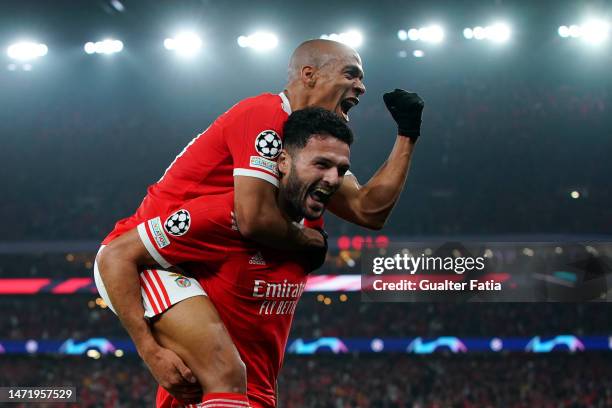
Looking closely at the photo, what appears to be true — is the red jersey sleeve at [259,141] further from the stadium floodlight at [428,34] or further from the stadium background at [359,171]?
the stadium floodlight at [428,34]

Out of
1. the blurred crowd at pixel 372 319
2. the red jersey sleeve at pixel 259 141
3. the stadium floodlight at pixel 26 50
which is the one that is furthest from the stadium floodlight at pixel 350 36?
the red jersey sleeve at pixel 259 141

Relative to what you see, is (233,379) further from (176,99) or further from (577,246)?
(176,99)

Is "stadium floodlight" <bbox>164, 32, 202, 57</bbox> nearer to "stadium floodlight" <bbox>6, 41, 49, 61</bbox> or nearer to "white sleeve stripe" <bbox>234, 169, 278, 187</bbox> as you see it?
"stadium floodlight" <bbox>6, 41, 49, 61</bbox>

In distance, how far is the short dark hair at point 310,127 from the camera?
9.00ft

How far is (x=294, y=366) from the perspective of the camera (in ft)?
70.8

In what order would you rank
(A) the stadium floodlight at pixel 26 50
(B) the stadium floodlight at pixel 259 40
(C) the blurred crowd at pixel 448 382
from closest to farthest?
(C) the blurred crowd at pixel 448 382, (B) the stadium floodlight at pixel 259 40, (A) the stadium floodlight at pixel 26 50

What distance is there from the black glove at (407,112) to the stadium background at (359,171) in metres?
16.7

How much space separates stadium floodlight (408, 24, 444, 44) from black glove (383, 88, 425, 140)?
58.8 feet

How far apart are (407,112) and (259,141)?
2.55 feet

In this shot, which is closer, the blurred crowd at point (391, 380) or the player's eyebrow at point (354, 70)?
the player's eyebrow at point (354, 70)

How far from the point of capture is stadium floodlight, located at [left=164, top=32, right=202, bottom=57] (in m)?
20.5

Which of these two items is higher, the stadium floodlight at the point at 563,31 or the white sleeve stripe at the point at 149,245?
the stadium floodlight at the point at 563,31

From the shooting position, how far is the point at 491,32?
2088 centimetres

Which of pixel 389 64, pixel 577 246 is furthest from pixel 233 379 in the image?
pixel 389 64
